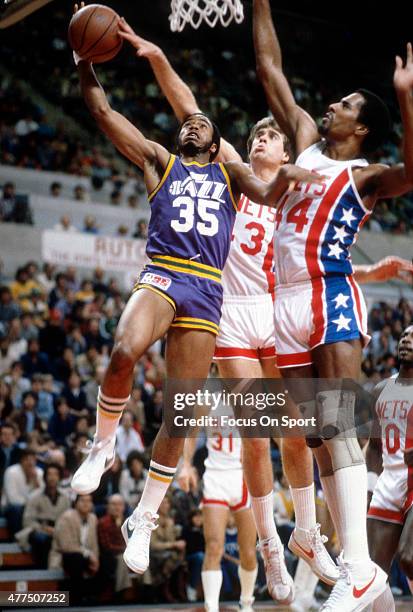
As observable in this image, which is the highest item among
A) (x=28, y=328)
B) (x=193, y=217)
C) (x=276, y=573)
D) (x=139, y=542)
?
(x=193, y=217)

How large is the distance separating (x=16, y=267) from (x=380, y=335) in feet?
22.2

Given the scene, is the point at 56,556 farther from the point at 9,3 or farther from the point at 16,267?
the point at 16,267

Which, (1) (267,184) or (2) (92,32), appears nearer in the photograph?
(1) (267,184)

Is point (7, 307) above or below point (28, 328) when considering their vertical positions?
above

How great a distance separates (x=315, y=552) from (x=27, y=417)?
6.57 m

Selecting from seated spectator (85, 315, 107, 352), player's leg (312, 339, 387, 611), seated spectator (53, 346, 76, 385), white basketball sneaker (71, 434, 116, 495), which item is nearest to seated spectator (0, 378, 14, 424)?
seated spectator (53, 346, 76, 385)

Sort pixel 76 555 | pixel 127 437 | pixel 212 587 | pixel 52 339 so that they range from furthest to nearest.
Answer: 1. pixel 52 339
2. pixel 127 437
3. pixel 76 555
4. pixel 212 587

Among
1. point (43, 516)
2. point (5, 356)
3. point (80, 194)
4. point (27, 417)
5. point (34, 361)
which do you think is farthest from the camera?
point (80, 194)

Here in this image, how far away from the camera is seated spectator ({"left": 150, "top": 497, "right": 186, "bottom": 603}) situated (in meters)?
10.3

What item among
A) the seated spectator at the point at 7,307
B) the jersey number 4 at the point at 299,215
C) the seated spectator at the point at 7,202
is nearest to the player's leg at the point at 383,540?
the jersey number 4 at the point at 299,215

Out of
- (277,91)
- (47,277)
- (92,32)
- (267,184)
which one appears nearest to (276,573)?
(267,184)

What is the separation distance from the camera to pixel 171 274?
5.84 meters

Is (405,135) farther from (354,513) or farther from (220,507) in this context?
(220,507)

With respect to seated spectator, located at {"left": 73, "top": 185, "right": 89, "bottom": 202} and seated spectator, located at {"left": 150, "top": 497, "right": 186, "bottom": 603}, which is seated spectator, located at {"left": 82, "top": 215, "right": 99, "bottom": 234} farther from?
seated spectator, located at {"left": 150, "top": 497, "right": 186, "bottom": 603}
